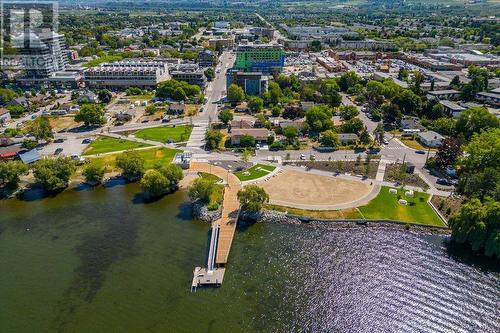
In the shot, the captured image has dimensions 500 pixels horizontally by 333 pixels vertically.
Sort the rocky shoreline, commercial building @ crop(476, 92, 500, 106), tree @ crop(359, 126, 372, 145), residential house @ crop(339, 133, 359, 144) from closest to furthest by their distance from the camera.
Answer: the rocky shoreline → tree @ crop(359, 126, 372, 145) → residential house @ crop(339, 133, 359, 144) → commercial building @ crop(476, 92, 500, 106)

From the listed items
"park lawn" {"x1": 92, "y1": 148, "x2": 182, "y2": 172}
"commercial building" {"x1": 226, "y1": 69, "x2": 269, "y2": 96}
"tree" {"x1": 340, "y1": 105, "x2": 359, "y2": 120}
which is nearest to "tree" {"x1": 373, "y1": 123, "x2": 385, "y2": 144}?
"tree" {"x1": 340, "y1": 105, "x2": 359, "y2": 120}

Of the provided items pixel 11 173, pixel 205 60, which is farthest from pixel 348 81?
pixel 11 173

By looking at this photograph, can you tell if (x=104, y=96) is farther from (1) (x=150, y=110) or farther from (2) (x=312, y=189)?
(2) (x=312, y=189)

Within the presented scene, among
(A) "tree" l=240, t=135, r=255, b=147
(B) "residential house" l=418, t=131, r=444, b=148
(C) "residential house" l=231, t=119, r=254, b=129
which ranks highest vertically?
(B) "residential house" l=418, t=131, r=444, b=148

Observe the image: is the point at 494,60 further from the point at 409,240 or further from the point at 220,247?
the point at 220,247

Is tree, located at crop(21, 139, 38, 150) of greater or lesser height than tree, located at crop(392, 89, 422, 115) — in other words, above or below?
below

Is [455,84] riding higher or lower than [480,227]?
higher

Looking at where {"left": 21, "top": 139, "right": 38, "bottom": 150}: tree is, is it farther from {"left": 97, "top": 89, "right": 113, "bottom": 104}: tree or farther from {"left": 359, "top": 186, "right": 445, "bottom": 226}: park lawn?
{"left": 359, "top": 186, "right": 445, "bottom": 226}: park lawn

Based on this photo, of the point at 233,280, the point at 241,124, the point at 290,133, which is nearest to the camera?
the point at 233,280
